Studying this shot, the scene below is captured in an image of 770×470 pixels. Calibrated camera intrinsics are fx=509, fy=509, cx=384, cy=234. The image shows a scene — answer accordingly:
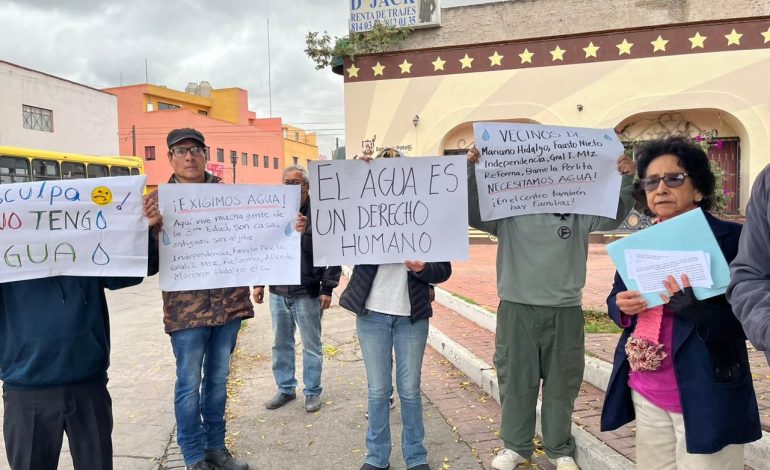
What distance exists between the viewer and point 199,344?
3307 mm

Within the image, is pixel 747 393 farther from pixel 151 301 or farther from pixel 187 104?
pixel 187 104

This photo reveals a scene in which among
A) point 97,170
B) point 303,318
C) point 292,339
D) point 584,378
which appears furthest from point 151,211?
point 97,170

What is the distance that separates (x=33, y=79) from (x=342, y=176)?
28.6m

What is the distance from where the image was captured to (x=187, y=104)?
5394 cm

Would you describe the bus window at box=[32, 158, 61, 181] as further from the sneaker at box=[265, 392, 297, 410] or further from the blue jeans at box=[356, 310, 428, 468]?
the blue jeans at box=[356, 310, 428, 468]

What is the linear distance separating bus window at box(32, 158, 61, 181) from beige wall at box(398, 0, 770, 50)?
10716mm

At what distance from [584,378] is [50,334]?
4.07m

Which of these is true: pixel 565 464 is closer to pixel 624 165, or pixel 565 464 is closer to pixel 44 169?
pixel 624 165

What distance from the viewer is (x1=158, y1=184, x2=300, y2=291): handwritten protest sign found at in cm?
320

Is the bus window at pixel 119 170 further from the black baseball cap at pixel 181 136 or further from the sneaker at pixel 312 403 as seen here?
the black baseball cap at pixel 181 136

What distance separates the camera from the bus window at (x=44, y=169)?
13000 millimetres

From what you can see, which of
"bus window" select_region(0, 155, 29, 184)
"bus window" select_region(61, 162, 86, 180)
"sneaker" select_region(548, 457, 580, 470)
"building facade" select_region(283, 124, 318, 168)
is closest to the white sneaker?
"sneaker" select_region(548, 457, 580, 470)

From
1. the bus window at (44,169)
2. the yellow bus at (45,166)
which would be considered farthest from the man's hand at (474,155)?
the bus window at (44,169)

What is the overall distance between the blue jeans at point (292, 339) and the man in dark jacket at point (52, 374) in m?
2.09
